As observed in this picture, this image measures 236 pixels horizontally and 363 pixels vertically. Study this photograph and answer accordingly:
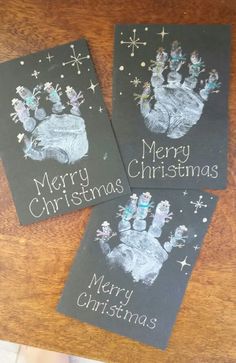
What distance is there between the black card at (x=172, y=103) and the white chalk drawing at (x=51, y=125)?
69 mm

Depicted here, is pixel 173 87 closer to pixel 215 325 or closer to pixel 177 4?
pixel 177 4

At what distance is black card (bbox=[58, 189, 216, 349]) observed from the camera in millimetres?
699

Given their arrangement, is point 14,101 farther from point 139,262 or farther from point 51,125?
point 139,262

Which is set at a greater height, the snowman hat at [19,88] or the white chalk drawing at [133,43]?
the white chalk drawing at [133,43]

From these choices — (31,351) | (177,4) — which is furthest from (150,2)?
(31,351)

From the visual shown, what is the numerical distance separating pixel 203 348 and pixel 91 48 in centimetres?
54

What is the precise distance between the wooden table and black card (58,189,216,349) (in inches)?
0.7

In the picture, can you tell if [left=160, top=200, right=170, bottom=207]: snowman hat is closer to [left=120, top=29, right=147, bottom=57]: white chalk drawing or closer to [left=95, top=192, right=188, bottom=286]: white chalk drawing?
[left=95, top=192, right=188, bottom=286]: white chalk drawing

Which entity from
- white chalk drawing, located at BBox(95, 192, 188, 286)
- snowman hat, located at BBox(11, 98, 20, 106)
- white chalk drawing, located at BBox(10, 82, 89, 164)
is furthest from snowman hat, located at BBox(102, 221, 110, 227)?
snowman hat, located at BBox(11, 98, 20, 106)

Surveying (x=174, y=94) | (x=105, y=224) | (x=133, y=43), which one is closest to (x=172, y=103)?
(x=174, y=94)

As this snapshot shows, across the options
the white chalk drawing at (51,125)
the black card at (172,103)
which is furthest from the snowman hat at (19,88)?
the black card at (172,103)

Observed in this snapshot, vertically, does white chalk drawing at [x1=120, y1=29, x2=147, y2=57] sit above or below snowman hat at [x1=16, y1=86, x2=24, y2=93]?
above

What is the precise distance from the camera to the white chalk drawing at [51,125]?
2.36 feet

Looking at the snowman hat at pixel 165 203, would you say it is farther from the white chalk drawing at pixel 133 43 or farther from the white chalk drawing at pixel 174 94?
the white chalk drawing at pixel 133 43
